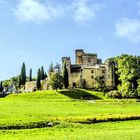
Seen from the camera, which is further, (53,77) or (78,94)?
(53,77)

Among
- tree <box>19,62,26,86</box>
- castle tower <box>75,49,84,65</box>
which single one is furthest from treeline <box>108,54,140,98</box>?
tree <box>19,62,26,86</box>

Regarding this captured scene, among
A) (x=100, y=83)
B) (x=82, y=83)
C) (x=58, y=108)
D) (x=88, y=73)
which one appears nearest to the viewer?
(x=58, y=108)

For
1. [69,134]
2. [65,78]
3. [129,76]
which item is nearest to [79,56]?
[65,78]

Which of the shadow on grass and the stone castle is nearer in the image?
the shadow on grass

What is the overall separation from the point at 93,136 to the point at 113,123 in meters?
19.1

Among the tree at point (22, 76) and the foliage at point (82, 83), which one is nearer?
the foliage at point (82, 83)

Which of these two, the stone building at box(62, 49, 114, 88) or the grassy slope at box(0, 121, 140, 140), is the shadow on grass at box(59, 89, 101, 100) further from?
the grassy slope at box(0, 121, 140, 140)

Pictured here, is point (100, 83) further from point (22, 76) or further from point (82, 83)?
point (22, 76)

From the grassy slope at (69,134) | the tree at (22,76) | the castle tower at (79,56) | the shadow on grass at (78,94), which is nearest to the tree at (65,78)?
the shadow on grass at (78,94)

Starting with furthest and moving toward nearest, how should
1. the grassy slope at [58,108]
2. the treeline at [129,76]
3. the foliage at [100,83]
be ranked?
the foliage at [100,83] < the treeline at [129,76] < the grassy slope at [58,108]

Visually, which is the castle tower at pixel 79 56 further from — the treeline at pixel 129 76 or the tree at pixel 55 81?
the treeline at pixel 129 76

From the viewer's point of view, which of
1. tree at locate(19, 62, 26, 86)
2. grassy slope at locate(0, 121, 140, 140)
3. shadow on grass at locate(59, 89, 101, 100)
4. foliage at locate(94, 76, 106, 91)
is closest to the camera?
grassy slope at locate(0, 121, 140, 140)

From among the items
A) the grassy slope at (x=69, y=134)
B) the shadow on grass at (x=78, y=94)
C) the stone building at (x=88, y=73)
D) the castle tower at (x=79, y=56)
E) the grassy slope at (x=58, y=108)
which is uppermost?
the castle tower at (x=79, y=56)

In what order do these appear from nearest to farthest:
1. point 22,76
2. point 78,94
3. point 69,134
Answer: point 69,134 < point 78,94 < point 22,76
